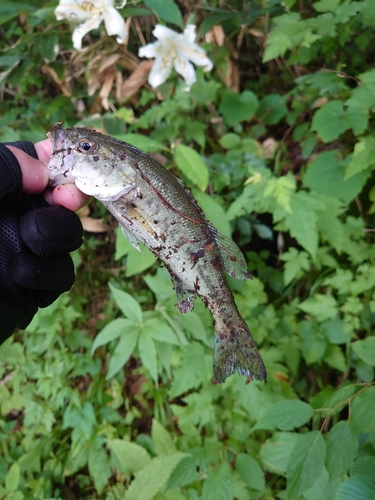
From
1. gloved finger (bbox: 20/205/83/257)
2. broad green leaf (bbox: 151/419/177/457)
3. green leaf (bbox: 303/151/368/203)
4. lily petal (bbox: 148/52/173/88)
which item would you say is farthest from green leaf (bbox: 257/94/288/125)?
broad green leaf (bbox: 151/419/177/457)

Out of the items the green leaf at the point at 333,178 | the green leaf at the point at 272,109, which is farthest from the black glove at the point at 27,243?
the green leaf at the point at 272,109

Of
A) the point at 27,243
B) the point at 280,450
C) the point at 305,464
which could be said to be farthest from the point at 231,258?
the point at 280,450

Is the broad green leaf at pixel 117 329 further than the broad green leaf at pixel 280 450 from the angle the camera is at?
Yes

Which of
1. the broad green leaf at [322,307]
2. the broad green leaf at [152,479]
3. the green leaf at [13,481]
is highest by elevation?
the broad green leaf at [322,307]

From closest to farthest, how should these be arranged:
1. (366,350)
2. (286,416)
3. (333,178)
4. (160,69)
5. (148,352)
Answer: (286,416), (366,350), (148,352), (333,178), (160,69)

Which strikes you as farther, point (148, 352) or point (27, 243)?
point (148, 352)

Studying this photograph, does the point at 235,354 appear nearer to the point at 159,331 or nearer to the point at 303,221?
the point at 159,331

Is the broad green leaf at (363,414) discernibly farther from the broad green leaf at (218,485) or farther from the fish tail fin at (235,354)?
the broad green leaf at (218,485)
